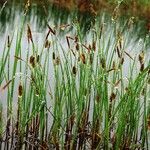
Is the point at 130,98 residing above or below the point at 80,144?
above

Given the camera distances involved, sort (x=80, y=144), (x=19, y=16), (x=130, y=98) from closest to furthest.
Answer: (x=130, y=98)
(x=80, y=144)
(x=19, y=16)

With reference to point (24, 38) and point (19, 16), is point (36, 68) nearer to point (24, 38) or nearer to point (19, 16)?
point (24, 38)

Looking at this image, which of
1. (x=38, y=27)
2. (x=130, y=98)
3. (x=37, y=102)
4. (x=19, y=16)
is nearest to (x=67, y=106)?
(x=37, y=102)

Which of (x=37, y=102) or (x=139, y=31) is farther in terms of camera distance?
(x=139, y=31)

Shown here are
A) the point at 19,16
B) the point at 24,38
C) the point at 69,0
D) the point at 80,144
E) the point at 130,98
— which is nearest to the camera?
the point at 130,98

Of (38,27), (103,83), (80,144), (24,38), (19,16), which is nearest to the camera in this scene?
(103,83)

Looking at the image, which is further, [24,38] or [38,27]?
[38,27]

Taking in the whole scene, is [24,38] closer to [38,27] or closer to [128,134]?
[38,27]

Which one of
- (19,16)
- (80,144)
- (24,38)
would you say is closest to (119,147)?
(80,144)

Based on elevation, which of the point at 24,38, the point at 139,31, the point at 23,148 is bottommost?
the point at 23,148
